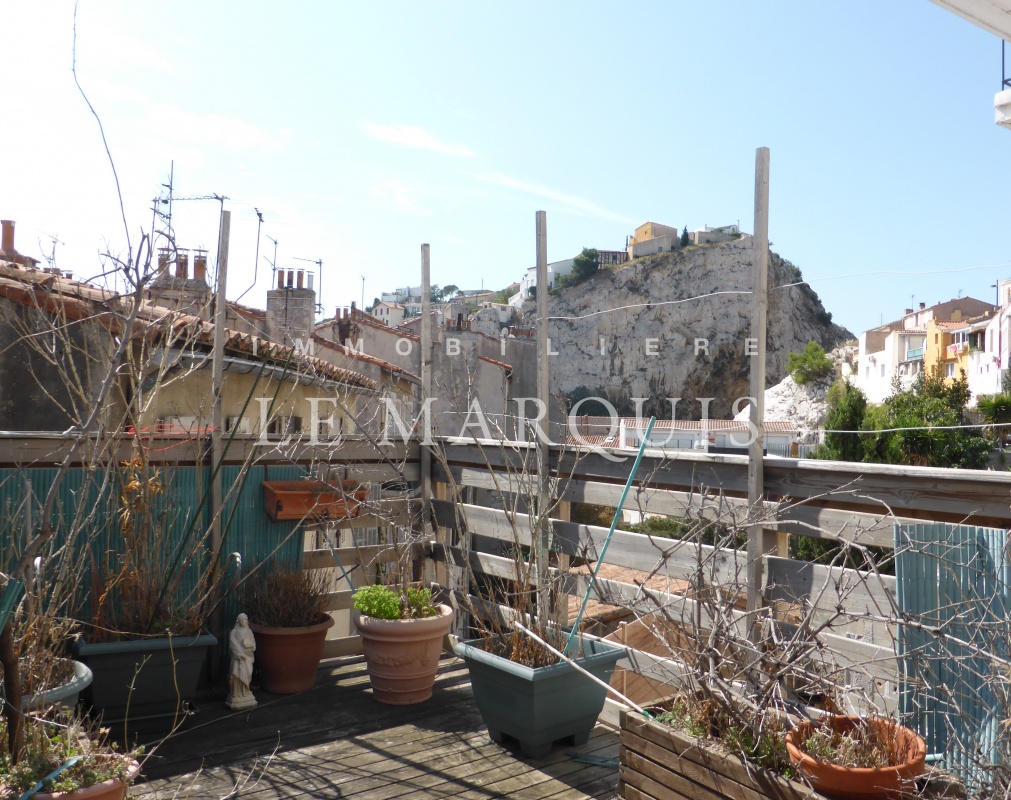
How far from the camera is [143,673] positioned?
3195 millimetres

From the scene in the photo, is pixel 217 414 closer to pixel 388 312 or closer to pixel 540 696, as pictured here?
pixel 540 696

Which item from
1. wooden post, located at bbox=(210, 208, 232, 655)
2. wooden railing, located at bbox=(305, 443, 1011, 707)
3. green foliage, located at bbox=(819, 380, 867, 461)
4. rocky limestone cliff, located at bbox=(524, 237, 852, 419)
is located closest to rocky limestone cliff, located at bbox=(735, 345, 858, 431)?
green foliage, located at bbox=(819, 380, 867, 461)

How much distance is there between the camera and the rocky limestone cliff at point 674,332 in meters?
56.4

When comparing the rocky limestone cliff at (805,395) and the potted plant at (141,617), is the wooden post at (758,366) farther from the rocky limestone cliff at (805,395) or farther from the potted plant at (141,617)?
the rocky limestone cliff at (805,395)

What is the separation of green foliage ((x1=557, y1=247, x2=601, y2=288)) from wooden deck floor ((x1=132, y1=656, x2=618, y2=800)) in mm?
59503

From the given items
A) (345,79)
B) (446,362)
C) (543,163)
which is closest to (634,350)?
(446,362)

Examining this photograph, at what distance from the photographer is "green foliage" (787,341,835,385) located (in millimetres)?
38188

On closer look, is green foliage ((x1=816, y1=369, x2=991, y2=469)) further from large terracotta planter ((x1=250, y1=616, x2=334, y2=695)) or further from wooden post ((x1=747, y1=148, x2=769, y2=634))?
large terracotta planter ((x1=250, y1=616, x2=334, y2=695))

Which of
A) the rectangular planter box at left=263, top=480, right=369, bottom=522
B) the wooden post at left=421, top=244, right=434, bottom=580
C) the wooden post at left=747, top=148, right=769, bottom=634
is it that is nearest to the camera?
the wooden post at left=747, top=148, right=769, bottom=634

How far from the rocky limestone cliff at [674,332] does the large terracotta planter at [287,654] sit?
168ft

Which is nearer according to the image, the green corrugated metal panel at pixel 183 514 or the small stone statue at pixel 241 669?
the green corrugated metal panel at pixel 183 514

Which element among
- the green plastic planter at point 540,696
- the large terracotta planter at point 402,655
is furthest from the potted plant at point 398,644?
the green plastic planter at point 540,696

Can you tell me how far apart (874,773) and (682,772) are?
532 millimetres

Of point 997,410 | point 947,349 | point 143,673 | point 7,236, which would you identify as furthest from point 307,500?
point 947,349
